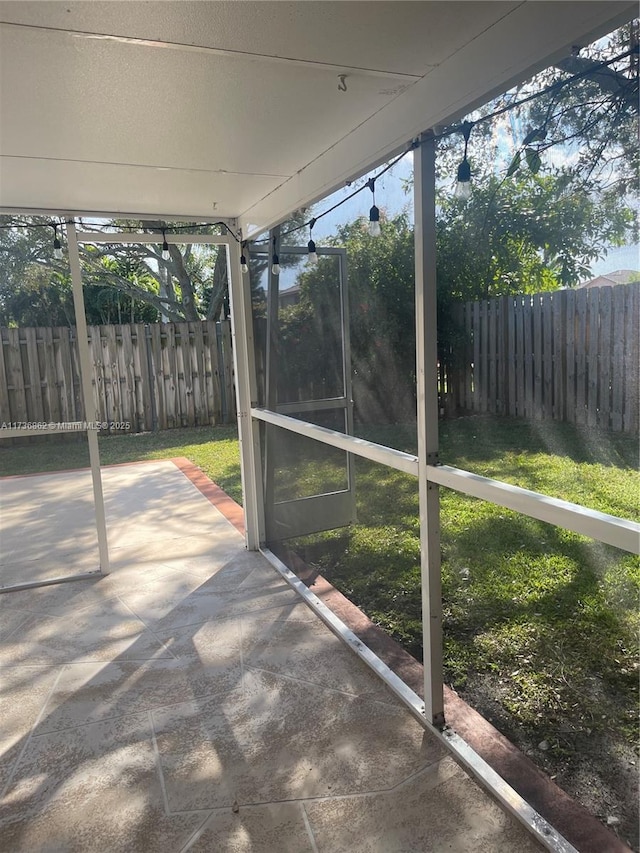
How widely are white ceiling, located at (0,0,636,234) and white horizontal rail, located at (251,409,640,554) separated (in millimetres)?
1028

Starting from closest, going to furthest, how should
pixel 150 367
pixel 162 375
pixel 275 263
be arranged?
pixel 275 263
pixel 150 367
pixel 162 375

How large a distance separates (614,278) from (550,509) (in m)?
0.69

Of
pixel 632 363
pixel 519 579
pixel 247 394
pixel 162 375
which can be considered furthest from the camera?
pixel 162 375

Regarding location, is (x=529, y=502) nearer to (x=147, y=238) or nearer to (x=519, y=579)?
(x=519, y=579)

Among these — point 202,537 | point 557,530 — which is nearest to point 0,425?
point 202,537

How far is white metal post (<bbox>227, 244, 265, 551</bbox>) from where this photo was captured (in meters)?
3.61

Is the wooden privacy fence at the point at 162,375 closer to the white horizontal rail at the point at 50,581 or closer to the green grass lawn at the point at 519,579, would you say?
the white horizontal rail at the point at 50,581

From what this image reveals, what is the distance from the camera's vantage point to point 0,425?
3.63 m

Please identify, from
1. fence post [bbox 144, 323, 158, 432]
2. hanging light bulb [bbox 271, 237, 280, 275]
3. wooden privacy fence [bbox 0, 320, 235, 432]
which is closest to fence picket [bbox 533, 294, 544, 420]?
hanging light bulb [bbox 271, 237, 280, 275]

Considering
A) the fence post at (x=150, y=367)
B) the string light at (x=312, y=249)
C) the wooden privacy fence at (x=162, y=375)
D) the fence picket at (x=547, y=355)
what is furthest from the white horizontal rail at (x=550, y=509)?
the fence post at (x=150, y=367)

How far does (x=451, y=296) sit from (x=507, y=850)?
175 cm

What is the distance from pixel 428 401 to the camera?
6.16 ft

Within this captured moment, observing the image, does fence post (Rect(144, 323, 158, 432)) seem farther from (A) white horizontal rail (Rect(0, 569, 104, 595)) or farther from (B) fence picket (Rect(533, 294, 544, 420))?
(B) fence picket (Rect(533, 294, 544, 420))

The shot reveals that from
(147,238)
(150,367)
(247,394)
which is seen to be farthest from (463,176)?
(150,367)
